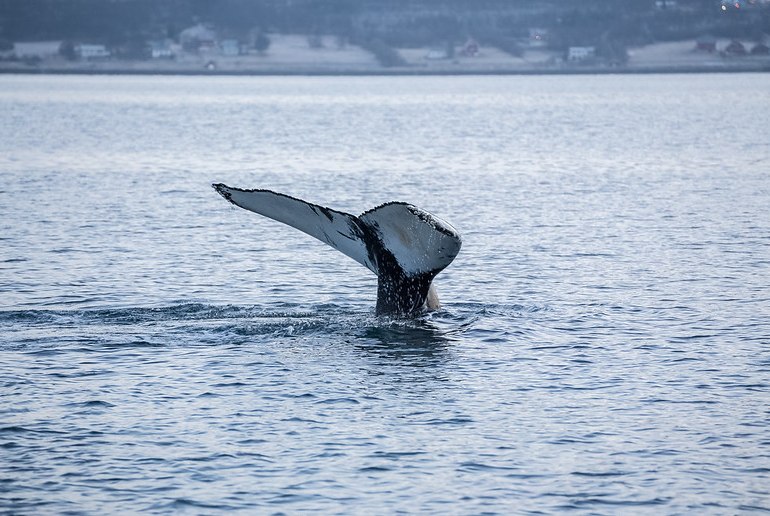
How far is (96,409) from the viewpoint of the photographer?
1455cm

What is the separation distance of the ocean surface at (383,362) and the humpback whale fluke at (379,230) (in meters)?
1.34

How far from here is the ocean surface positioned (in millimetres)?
12352

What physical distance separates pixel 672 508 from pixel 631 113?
4024 inches

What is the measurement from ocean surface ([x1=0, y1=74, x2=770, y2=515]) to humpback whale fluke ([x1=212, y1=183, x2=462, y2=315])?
4.41 ft

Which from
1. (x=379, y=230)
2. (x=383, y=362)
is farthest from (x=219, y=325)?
(x=379, y=230)

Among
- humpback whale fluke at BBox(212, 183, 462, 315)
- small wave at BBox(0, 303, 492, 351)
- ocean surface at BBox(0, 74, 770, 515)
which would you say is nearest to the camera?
ocean surface at BBox(0, 74, 770, 515)

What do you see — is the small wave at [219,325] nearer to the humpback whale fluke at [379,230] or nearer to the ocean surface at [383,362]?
the ocean surface at [383,362]

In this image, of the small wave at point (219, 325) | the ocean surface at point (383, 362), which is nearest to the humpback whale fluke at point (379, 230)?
the ocean surface at point (383, 362)

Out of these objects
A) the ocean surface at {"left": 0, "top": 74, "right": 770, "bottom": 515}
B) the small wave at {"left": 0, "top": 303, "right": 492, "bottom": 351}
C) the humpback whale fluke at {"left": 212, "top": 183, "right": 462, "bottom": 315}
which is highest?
the humpback whale fluke at {"left": 212, "top": 183, "right": 462, "bottom": 315}

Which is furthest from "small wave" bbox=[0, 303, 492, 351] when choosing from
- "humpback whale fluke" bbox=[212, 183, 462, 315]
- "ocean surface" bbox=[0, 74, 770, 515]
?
"humpback whale fluke" bbox=[212, 183, 462, 315]

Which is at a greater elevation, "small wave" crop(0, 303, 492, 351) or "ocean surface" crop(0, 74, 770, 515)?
"small wave" crop(0, 303, 492, 351)

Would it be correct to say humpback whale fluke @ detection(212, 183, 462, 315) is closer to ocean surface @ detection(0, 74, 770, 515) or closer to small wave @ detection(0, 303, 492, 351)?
ocean surface @ detection(0, 74, 770, 515)

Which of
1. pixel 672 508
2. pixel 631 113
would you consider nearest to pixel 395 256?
pixel 672 508

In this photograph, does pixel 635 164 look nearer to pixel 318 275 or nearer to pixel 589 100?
pixel 318 275
